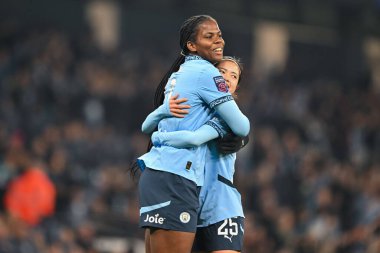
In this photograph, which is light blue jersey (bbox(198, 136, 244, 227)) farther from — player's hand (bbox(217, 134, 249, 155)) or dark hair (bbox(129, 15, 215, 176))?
dark hair (bbox(129, 15, 215, 176))

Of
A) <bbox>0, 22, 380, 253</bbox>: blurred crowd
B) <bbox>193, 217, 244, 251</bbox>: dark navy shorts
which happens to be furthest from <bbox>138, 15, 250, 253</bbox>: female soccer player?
<bbox>0, 22, 380, 253</bbox>: blurred crowd

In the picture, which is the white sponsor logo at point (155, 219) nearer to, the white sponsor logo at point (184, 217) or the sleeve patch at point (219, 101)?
the white sponsor logo at point (184, 217)

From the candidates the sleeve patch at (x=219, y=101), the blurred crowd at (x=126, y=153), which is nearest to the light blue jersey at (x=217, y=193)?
the sleeve patch at (x=219, y=101)

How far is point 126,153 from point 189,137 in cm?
1010

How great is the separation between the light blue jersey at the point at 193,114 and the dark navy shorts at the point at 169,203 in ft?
0.16

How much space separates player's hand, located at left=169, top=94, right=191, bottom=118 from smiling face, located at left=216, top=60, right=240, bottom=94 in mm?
464

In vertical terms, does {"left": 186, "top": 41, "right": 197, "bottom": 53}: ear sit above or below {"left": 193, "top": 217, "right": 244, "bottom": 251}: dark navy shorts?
above

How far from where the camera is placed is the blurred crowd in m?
11.8

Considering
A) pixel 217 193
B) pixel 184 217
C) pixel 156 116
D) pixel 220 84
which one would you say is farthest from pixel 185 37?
pixel 184 217

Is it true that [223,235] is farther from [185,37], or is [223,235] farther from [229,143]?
[185,37]

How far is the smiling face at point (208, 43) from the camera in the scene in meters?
5.28

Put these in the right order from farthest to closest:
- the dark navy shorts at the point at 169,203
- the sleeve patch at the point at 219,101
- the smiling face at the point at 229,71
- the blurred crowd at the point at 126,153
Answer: the blurred crowd at the point at 126,153 < the smiling face at the point at 229,71 < the sleeve patch at the point at 219,101 < the dark navy shorts at the point at 169,203

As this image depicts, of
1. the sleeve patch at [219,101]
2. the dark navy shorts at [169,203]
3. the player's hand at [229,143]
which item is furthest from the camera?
the player's hand at [229,143]

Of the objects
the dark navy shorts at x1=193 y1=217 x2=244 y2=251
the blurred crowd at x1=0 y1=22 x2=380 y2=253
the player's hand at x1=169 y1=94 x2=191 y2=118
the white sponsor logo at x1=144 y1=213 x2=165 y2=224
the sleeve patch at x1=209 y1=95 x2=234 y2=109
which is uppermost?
the sleeve patch at x1=209 y1=95 x2=234 y2=109
